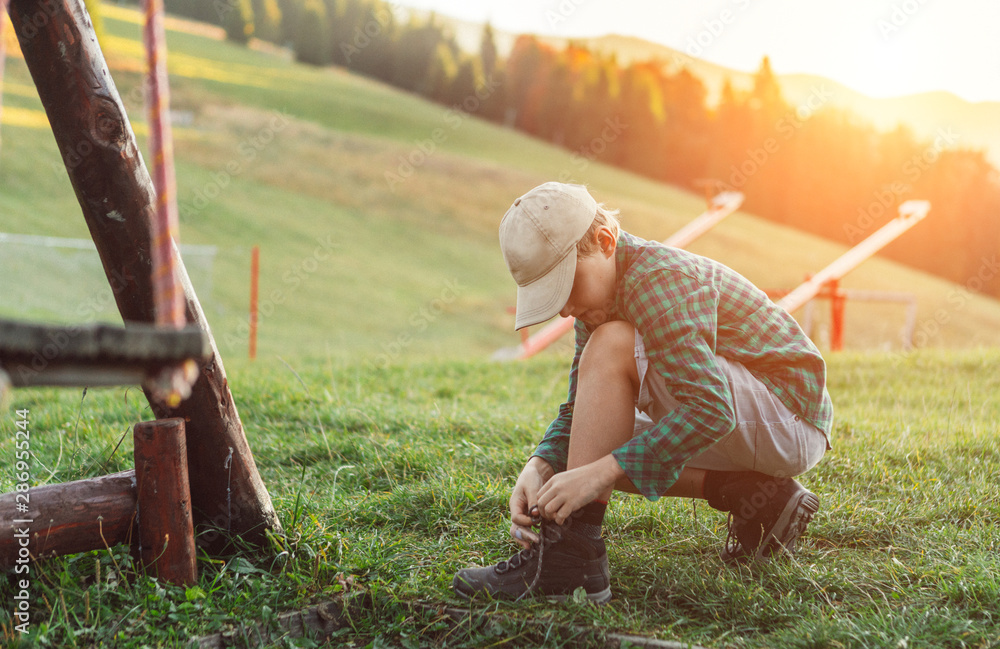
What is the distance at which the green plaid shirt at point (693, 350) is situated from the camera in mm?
1799

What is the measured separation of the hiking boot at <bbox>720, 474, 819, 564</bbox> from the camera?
211 centimetres

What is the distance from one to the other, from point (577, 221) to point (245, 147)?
2906 cm

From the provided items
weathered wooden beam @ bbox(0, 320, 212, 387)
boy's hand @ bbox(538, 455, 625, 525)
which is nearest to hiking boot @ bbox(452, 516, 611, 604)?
boy's hand @ bbox(538, 455, 625, 525)

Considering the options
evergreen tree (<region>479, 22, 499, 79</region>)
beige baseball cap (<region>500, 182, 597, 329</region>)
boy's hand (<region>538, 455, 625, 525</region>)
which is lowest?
boy's hand (<region>538, 455, 625, 525</region>)

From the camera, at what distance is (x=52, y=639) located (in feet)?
5.83

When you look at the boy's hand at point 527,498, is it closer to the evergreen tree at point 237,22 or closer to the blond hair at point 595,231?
the blond hair at point 595,231

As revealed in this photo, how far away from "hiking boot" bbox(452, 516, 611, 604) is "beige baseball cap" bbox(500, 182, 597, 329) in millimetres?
600

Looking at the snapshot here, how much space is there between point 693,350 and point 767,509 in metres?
0.62

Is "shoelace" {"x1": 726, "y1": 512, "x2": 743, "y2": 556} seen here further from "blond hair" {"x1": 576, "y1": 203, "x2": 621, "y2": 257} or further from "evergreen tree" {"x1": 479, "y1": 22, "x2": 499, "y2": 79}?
"evergreen tree" {"x1": 479, "y1": 22, "x2": 499, "y2": 79}

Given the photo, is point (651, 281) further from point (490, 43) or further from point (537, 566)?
point (490, 43)

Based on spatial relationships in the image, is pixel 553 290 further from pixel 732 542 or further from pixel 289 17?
pixel 289 17

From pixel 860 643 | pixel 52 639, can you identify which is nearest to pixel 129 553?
pixel 52 639

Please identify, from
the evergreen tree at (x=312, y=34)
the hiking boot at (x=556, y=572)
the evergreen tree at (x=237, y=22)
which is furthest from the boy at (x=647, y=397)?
the evergreen tree at (x=237, y=22)

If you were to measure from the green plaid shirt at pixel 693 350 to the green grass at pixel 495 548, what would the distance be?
0.42 meters
